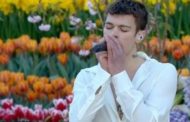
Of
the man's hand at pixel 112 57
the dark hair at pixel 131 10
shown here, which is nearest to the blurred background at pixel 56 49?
the dark hair at pixel 131 10

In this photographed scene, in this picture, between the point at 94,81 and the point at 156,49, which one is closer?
the point at 94,81

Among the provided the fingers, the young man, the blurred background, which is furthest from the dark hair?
the blurred background

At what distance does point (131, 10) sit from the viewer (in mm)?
3443

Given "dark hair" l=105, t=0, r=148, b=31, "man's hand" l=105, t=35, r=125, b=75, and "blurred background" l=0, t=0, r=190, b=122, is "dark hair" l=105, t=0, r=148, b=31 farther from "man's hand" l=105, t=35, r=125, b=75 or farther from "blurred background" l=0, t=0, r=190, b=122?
"blurred background" l=0, t=0, r=190, b=122

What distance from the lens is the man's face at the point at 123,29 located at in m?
3.35

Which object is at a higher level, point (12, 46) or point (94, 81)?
point (94, 81)

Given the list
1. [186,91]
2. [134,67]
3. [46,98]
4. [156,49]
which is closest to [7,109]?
[46,98]

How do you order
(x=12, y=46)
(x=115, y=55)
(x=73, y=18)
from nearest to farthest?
(x=115, y=55) → (x=12, y=46) → (x=73, y=18)

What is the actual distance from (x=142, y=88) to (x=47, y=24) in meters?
4.61

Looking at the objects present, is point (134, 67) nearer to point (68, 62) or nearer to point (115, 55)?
point (115, 55)

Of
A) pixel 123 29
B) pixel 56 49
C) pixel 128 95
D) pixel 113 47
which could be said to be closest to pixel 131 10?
pixel 123 29

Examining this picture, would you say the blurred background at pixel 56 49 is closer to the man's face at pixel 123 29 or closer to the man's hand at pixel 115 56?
the man's face at pixel 123 29

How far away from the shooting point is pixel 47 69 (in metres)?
6.96

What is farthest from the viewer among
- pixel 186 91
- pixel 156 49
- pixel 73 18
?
pixel 73 18
